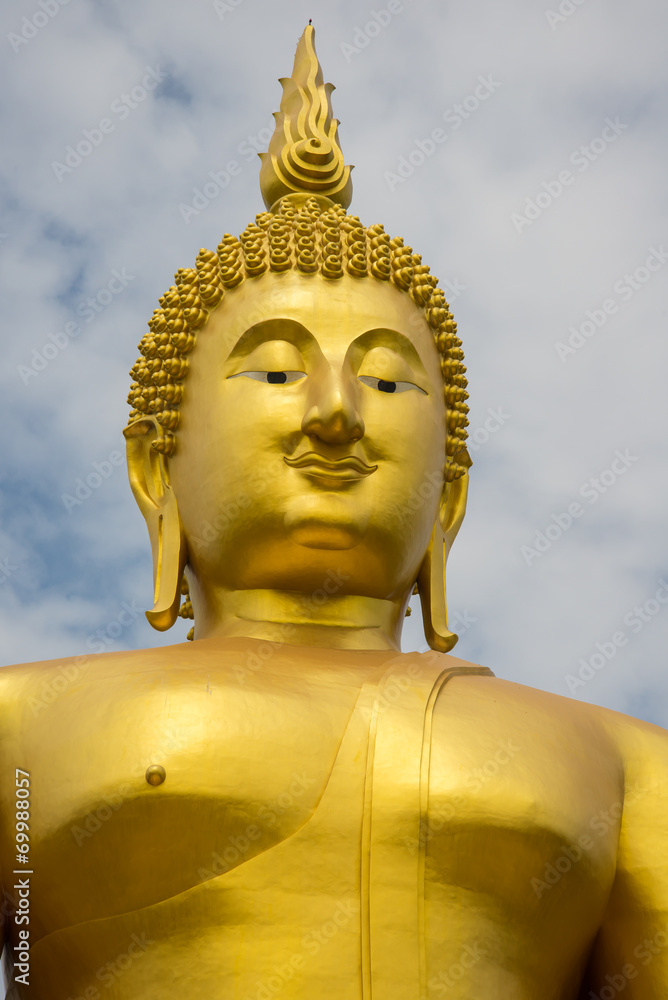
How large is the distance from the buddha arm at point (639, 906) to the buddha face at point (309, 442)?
1.59 meters

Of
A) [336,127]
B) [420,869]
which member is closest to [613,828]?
[420,869]

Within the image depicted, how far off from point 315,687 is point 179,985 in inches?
54.1

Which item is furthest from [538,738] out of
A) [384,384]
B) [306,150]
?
[306,150]

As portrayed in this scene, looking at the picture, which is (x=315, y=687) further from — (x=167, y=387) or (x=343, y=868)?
(x=167, y=387)

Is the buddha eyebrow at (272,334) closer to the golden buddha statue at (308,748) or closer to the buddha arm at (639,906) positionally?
the golden buddha statue at (308,748)

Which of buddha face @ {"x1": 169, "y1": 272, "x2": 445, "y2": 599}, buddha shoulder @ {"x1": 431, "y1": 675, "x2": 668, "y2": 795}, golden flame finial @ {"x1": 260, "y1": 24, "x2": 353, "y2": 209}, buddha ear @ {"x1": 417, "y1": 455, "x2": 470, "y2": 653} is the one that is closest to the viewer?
buddha shoulder @ {"x1": 431, "y1": 675, "x2": 668, "y2": 795}

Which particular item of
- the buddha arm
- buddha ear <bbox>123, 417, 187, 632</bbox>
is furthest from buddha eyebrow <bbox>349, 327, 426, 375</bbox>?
the buddha arm

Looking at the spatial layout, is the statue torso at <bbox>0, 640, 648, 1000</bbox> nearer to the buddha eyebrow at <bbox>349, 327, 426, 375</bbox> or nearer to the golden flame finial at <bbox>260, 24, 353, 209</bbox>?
the buddha eyebrow at <bbox>349, 327, 426, 375</bbox>

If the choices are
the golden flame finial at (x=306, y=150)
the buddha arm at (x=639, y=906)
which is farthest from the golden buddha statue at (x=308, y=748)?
the golden flame finial at (x=306, y=150)

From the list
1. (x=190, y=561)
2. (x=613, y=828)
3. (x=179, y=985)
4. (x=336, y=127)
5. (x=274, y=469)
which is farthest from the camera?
(x=336, y=127)

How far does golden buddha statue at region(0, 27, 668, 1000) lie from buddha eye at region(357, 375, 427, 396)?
14mm

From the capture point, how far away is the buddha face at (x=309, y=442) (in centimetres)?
733

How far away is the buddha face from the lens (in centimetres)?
733

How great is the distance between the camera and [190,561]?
25.9ft
